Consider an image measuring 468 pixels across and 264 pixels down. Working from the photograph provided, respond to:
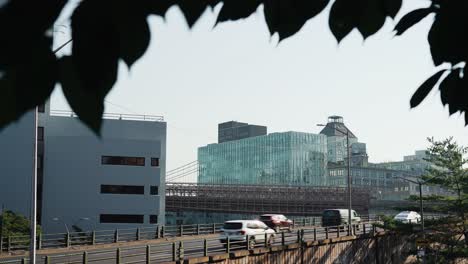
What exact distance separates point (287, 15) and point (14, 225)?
46.3 m

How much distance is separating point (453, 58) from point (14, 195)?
6011 cm

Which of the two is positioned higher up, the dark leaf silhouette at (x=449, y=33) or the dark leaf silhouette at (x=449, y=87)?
the dark leaf silhouette at (x=449, y=33)

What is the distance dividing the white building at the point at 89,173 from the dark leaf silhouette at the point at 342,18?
59242 mm

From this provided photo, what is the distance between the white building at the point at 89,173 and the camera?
5884 cm

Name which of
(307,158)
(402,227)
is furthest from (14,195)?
(307,158)

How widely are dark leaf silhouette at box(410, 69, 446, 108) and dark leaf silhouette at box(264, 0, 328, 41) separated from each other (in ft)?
3.00

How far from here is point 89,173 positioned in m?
61.7

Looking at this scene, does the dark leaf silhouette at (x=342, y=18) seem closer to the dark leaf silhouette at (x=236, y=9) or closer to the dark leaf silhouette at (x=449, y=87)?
the dark leaf silhouette at (x=236, y=9)

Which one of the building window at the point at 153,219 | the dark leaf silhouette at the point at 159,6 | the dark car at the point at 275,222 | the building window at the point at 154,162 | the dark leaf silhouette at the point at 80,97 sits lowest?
the building window at the point at 153,219

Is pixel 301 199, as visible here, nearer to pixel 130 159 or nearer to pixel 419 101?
pixel 130 159

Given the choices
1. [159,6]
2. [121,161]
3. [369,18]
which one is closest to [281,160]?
[121,161]

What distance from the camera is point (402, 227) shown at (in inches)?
1864

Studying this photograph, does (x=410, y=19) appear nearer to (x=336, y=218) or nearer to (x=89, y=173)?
(x=336, y=218)

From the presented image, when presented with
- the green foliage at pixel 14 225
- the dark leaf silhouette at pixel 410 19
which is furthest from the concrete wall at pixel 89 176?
the dark leaf silhouette at pixel 410 19
